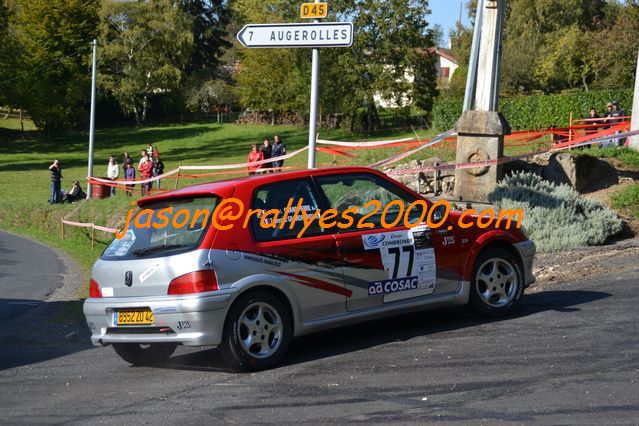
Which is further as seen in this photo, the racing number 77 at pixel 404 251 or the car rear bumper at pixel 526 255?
the car rear bumper at pixel 526 255

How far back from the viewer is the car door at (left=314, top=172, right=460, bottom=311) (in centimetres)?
841

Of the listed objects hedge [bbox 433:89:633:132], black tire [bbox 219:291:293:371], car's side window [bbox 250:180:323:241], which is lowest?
black tire [bbox 219:291:293:371]

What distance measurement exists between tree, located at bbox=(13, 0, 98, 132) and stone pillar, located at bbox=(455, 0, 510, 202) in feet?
A: 186

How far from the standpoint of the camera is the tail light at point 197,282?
24.8 ft

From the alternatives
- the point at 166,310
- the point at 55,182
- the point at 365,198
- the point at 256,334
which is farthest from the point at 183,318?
the point at 55,182

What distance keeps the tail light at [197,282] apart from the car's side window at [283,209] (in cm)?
59

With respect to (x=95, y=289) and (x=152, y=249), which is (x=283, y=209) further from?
(x=95, y=289)

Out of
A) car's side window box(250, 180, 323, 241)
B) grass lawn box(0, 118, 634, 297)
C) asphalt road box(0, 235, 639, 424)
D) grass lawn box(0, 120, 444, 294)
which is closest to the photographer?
asphalt road box(0, 235, 639, 424)

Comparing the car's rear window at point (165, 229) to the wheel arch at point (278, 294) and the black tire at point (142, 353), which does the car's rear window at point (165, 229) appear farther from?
the black tire at point (142, 353)

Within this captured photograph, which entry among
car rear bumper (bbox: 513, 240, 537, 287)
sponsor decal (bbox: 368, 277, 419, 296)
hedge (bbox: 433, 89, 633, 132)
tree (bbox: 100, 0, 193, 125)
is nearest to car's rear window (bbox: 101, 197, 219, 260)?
sponsor decal (bbox: 368, 277, 419, 296)

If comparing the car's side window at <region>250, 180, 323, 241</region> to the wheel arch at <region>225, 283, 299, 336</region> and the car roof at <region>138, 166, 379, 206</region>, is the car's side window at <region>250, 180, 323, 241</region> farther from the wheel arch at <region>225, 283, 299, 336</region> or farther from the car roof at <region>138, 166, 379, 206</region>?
the wheel arch at <region>225, 283, 299, 336</region>

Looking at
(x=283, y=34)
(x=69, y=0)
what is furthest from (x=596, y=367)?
(x=69, y=0)

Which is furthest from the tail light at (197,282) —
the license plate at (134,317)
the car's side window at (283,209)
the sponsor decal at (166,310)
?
the car's side window at (283,209)

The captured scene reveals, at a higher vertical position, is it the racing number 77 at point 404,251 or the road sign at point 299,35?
the road sign at point 299,35
